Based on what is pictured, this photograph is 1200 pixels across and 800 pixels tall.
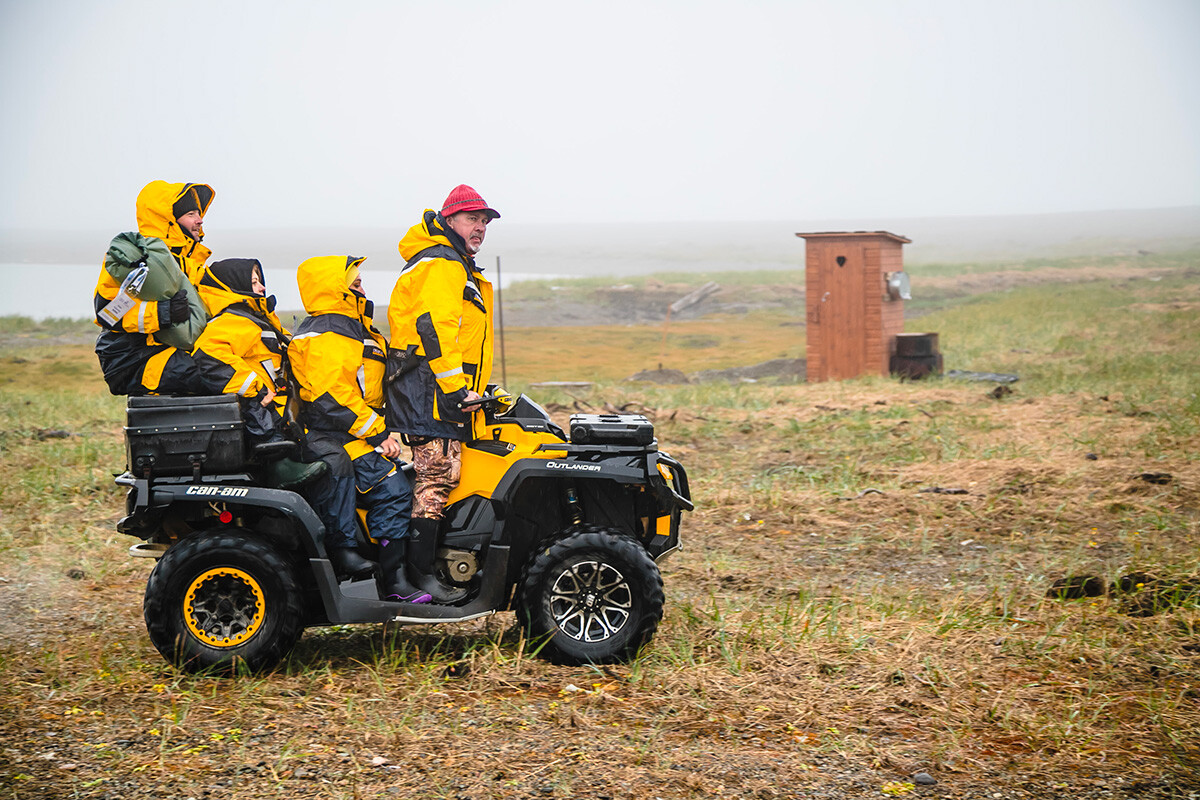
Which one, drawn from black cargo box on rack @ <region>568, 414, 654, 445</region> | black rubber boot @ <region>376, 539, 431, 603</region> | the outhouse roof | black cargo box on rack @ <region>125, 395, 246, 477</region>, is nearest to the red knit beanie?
black cargo box on rack @ <region>568, 414, 654, 445</region>

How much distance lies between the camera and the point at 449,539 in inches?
211

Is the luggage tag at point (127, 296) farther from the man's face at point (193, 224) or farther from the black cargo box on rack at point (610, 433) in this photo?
the black cargo box on rack at point (610, 433)

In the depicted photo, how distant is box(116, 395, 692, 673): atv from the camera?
499 centimetres

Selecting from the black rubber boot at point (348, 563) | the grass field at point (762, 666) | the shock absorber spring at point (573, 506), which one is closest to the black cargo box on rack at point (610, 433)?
the shock absorber spring at point (573, 506)

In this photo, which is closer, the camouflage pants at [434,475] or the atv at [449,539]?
the atv at [449,539]

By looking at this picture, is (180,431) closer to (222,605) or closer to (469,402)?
(222,605)

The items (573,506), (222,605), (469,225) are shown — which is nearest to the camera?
(222,605)

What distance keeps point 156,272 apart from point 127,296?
0.16m

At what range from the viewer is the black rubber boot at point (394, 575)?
5199 mm

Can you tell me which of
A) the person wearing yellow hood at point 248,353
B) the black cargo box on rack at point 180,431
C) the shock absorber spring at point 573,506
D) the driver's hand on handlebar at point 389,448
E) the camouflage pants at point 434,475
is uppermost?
the person wearing yellow hood at point 248,353

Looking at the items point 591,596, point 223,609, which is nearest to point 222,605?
point 223,609

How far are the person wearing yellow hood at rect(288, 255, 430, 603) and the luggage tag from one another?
2.32 ft

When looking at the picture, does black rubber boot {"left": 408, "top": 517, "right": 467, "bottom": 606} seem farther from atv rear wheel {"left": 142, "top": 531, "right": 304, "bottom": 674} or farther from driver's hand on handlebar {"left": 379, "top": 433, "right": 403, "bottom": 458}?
atv rear wheel {"left": 142, "top": 531, "right": 304, "bottom": 674}

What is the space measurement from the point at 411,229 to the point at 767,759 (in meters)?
2.99
